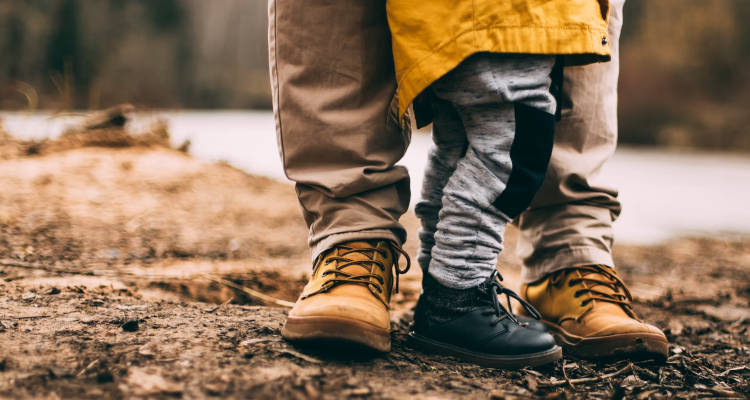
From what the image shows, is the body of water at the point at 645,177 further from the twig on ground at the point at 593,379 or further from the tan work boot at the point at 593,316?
the twig on ground at the point at 593,379

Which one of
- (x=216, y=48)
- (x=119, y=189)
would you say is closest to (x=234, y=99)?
(x=216, y=48)

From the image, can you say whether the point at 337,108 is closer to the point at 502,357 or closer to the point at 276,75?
the point at 276,75

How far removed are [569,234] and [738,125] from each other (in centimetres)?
1453

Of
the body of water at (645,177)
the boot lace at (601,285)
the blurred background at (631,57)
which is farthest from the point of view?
the blurred background at (631,57)

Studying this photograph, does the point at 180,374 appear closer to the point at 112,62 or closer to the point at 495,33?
the point at 495,33

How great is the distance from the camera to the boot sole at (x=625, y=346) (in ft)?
3.74

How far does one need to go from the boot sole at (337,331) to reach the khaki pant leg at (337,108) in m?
0.20

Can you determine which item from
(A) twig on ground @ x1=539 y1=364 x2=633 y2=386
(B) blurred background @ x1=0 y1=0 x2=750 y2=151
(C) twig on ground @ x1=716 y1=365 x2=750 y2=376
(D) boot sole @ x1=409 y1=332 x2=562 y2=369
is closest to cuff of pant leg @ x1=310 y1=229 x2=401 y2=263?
(D) boot sole @ x1=409 y1=332 x2=562 y2=369

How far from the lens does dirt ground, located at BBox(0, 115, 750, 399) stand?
0.90 meters

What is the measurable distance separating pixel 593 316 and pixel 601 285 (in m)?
0.09

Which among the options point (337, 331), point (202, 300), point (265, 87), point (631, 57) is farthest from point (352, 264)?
point (631, 57)

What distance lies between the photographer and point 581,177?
4.28ft

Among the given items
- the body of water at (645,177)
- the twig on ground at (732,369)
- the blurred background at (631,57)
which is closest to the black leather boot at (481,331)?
the twig on ground at (732,369)

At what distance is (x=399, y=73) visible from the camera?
1026mm
